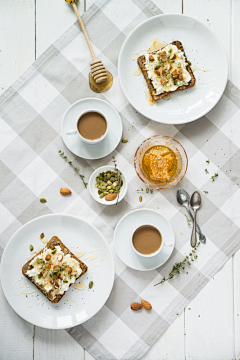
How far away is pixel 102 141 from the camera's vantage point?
252 cm

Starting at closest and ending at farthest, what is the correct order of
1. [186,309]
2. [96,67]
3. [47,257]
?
[47,257]
[96,67]
[186,309]

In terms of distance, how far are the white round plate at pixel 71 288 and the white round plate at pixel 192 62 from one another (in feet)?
3.74

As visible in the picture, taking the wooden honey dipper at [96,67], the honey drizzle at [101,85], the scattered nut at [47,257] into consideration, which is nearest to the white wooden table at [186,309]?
the wooden honey dipper at [96,67]

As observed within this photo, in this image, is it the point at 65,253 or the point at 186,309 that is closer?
the point at 65,253

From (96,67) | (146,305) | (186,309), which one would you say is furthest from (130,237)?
(96,67)

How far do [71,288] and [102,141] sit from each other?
4.13ft

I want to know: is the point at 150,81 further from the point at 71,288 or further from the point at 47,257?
the point at 71,288

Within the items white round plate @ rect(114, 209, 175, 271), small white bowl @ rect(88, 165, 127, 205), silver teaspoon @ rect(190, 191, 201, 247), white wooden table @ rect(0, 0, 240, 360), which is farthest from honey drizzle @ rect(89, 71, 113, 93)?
silver teaspoon @ rect(190, 191, 201, 247)

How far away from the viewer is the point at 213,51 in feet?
8.35

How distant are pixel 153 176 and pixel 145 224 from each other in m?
0.40

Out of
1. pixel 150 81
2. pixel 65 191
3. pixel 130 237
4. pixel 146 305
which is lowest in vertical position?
pixel 146 305

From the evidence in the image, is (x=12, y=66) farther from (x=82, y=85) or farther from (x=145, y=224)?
(x=145, y=224)

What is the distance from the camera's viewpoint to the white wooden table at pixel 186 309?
2600 millimetres

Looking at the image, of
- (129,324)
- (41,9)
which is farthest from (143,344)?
(41,9)
